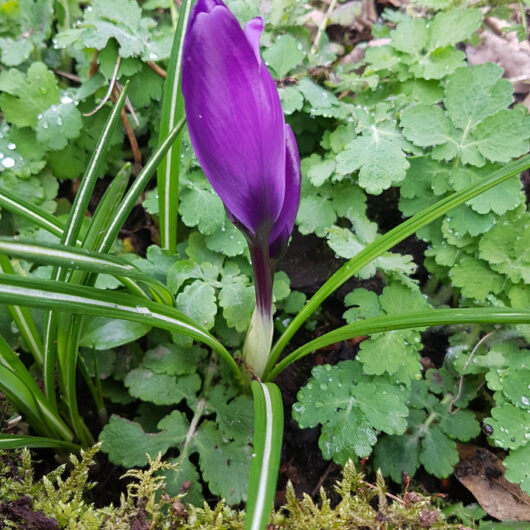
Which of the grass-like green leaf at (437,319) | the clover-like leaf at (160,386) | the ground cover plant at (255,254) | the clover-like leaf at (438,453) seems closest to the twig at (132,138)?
the ground cover plant at (255,254)

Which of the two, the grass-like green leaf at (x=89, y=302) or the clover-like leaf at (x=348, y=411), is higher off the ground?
the grass-like green leaf at (x=89, y=302)

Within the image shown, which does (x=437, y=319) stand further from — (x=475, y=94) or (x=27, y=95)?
(x=27, y=95)

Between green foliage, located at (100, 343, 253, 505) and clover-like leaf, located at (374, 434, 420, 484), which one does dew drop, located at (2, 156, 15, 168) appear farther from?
clover-like leaf, located at (374, 434, 420, 484)

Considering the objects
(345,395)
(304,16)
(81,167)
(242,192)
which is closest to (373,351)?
(345,395)

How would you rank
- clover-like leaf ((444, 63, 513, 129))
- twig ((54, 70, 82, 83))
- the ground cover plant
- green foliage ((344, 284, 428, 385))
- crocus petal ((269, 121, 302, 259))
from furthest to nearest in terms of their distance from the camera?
twig ((54, 70, 82, 83)) < clover-like leaf ((444, 63, 513, 129)) < green foliage ((344, 284, 428, 385)) < crocus petal ((269, 121, 302, 259)) < the ground cover plant

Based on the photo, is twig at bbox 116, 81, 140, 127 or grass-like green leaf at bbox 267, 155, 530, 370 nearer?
grass-like green leaf at bbox 267, 155, 530, 370

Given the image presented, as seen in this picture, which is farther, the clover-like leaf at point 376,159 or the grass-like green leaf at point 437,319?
the clover-like leaf at point 376,159

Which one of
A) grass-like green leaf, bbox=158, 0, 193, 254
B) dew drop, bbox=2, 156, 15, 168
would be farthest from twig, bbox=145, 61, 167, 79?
dew drop, bbox=2, 156, 15, 168

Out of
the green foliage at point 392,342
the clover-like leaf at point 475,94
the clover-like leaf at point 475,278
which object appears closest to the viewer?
the green foliage at point 392,342

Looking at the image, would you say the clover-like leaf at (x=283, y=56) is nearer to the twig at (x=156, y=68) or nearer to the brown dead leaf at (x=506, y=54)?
the twig at (x=156, y=68)
